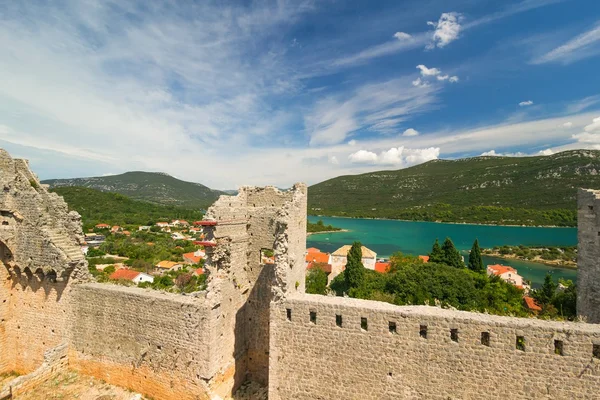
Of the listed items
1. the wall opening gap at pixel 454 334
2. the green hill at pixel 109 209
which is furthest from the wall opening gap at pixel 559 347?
the green hill at pixel 109 209

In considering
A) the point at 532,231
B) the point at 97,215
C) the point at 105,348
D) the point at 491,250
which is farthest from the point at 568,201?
the point at 97,215

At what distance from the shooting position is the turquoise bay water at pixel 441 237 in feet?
229

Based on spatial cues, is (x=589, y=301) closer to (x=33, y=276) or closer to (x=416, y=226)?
(x=33, y=276)

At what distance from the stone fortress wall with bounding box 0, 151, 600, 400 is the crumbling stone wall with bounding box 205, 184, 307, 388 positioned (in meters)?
0.04

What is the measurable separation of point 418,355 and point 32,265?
35.5 feet

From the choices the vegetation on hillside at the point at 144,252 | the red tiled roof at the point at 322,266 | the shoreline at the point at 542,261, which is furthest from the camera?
the shoreline at the point at 542,261

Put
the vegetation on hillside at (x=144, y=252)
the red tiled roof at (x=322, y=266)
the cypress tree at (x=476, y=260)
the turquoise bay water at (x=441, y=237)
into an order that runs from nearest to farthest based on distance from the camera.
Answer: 1. the cypress tree at (x=476, y=260)
2. the red tiled roof at (x=322, y=266)
3. the vegetation on hillside at (x=144, y=252)
4. the turquoise bay water at (x=441, y=237)

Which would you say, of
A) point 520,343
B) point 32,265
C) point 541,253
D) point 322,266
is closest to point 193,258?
point 322,266

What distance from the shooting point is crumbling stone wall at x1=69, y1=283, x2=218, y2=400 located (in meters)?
7.76

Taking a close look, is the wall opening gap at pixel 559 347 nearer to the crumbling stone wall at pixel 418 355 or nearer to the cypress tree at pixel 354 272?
the crumbling stone wall at pixel 418 355

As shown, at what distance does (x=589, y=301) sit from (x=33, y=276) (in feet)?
48.8

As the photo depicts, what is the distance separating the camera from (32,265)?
9.10 metres

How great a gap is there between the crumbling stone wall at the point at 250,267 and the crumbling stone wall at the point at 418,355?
49.5 inches

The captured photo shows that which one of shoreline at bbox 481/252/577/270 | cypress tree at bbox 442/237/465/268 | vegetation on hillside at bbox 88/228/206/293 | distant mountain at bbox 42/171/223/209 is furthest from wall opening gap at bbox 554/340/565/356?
distant mountain at bbox 42/171/223/209
